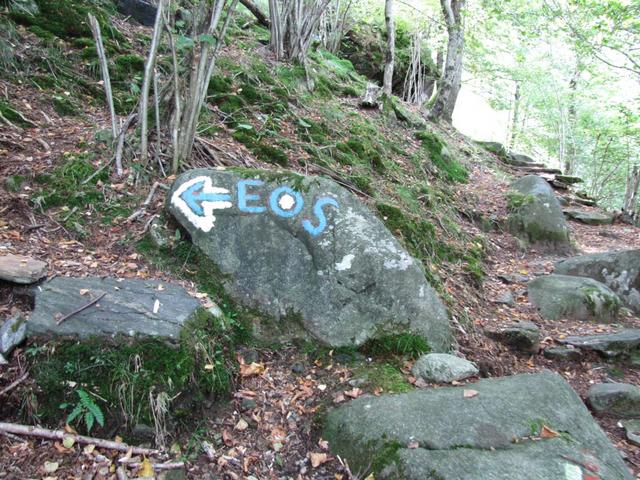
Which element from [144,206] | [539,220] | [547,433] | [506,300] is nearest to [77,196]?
[144,206]

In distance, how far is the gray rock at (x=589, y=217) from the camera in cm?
973

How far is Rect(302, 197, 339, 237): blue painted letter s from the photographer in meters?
3.94

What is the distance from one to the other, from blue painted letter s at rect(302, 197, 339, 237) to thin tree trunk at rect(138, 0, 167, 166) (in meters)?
1.88

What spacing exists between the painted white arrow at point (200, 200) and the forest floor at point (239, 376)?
1.38ft

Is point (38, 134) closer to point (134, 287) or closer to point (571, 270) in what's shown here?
point (134, 287)

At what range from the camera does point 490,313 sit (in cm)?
513

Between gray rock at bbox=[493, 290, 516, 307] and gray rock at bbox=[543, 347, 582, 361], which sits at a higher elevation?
gray rock at bbox=[493, 290, 516, 307]

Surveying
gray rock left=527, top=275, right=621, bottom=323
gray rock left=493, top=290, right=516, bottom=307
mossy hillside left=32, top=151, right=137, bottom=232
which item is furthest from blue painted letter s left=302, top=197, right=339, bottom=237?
gray rock left=527, top=275, right=621, bottom=323

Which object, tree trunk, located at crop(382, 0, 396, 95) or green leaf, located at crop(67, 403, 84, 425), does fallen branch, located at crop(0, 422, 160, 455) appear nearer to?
green leaf, located at crop(67, 403, 84, 425)

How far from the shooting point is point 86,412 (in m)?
2.53

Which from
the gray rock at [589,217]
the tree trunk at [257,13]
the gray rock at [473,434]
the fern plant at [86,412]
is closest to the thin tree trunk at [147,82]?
the fern plant at [86,412]

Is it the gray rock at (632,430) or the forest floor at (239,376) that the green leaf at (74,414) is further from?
the gray rock at (632,430)

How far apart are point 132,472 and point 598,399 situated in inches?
147

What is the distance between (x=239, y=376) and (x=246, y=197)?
1.58 meters
